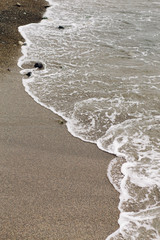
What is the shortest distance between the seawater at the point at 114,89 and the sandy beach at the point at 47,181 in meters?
0.22

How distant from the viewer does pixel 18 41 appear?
979 centimetres

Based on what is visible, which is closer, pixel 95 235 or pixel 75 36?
pixel 95 235

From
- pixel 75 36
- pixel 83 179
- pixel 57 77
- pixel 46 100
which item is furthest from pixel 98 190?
pixel 75 36

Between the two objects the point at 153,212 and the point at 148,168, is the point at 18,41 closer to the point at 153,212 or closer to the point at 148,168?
the point at 148,168

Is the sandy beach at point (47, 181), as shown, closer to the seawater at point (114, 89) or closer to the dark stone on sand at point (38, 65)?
the seawater at point (114, 89)

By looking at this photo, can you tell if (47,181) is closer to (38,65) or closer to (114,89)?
(114,89)

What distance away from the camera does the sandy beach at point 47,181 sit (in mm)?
3598

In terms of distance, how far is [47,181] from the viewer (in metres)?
4.31

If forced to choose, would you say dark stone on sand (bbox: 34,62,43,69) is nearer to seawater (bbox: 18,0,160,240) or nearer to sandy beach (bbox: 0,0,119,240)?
seawater (bbox: 18,0,160,240)

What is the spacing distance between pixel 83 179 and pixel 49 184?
0.53 meters

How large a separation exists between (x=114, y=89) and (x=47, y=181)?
349cm

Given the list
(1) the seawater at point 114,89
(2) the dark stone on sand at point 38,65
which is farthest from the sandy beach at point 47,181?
(2) the dark stone on sand at point 38,65

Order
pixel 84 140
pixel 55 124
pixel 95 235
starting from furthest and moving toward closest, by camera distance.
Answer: pixel 55 124 < pixel 84 140 < pixel 95 235

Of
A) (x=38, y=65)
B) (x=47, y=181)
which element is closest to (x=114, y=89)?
(x=38, y=65)
